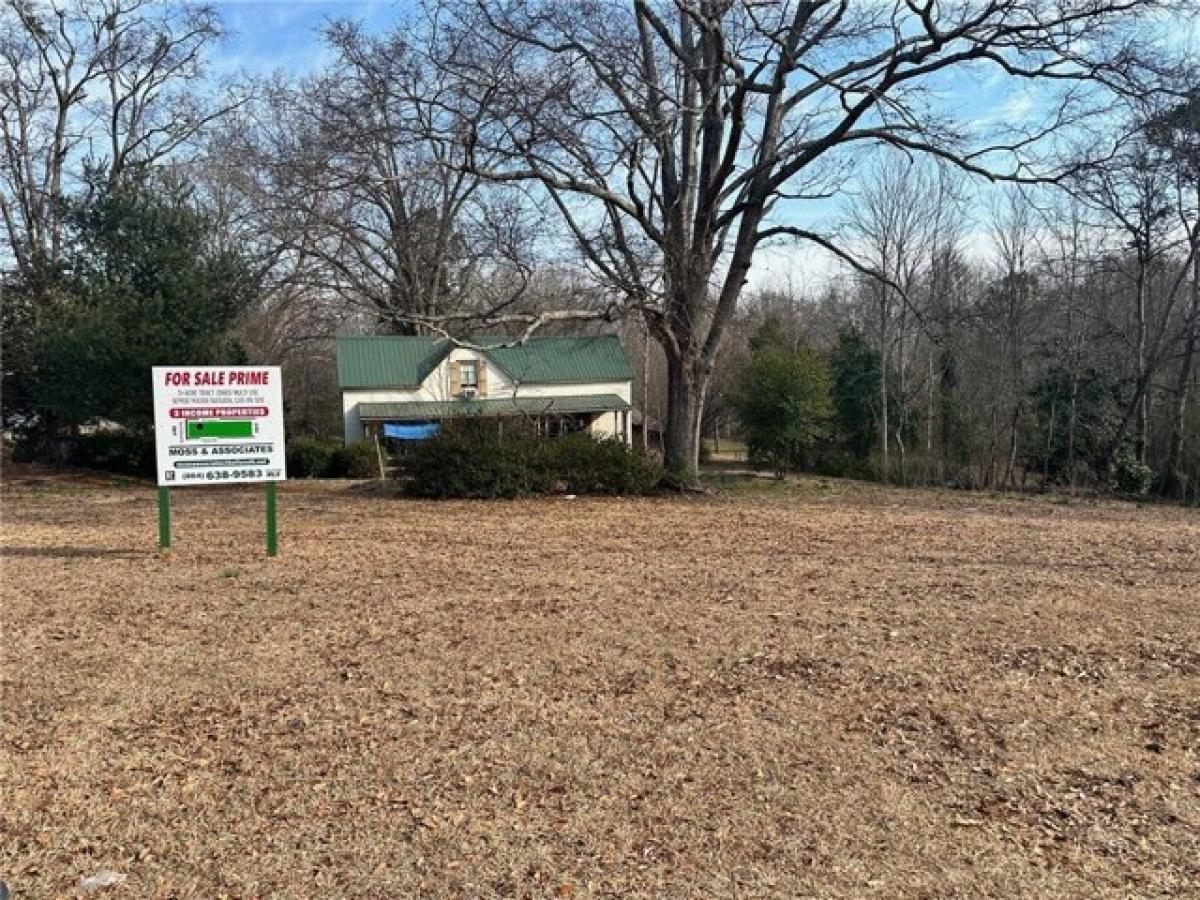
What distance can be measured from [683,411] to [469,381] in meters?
21.0

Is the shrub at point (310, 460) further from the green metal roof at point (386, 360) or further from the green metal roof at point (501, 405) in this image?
the green metal roof at point (386, 360)

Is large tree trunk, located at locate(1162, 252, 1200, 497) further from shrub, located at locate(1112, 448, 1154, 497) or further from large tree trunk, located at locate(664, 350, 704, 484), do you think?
large tree trunk, located at locate(664, 350, 704, 484)

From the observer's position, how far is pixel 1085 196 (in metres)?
14.8

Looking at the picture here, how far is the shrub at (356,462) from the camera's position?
28125 mm

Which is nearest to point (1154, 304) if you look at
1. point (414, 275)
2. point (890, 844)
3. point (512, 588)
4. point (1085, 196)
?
point (1085, 196)

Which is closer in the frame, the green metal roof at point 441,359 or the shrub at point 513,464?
the shrub at point 513,464

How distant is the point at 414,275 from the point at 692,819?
29.8 metres

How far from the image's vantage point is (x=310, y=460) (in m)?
28.5

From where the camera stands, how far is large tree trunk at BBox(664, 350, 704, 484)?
17.3 m

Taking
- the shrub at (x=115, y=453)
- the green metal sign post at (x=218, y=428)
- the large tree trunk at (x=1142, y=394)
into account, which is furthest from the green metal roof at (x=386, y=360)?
the green metal sign post at (x=218, y=428)

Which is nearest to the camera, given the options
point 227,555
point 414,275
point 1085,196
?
point 227,555

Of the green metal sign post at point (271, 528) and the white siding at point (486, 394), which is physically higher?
the white siding at point (486, 394)

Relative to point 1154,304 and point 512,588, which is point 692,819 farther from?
point 1154,304

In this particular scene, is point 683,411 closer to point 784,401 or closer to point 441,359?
point 784,401
